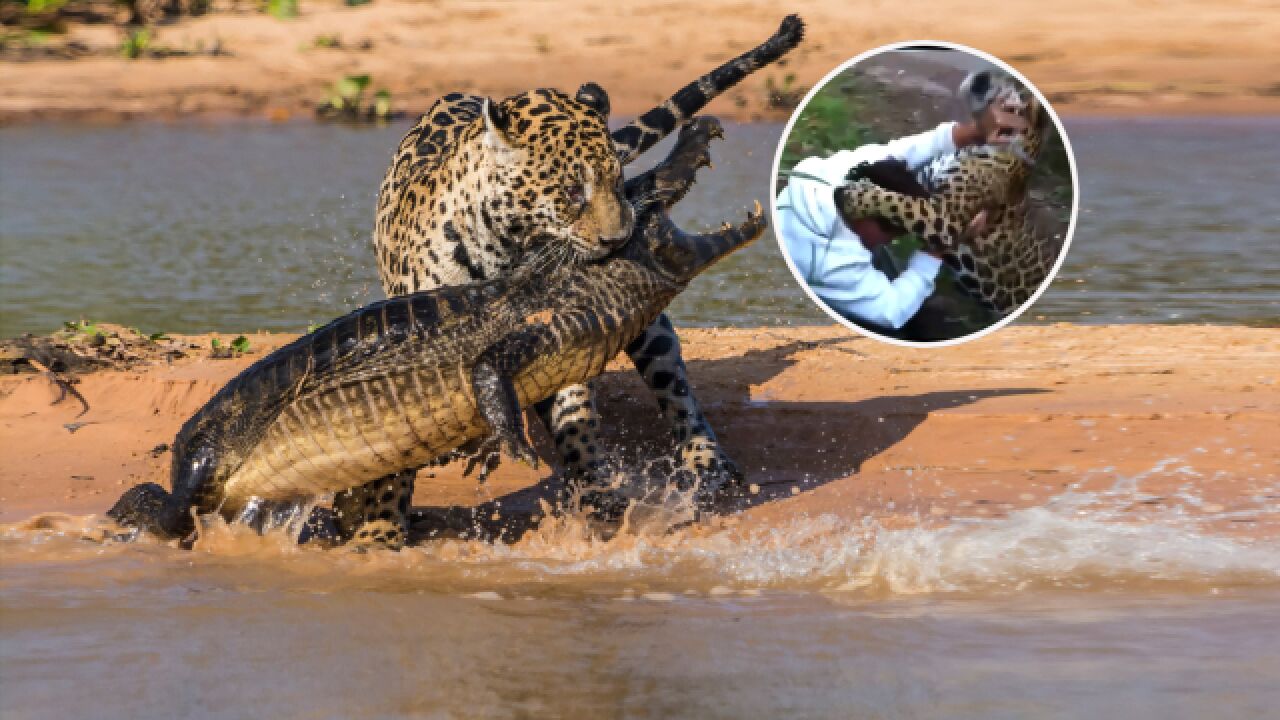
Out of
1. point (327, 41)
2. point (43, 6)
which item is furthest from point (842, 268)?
point (43, 6)

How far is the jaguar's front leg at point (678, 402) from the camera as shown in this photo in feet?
21.8

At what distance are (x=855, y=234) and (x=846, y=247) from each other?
0.09 meters

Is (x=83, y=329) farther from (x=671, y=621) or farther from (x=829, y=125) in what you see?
(x=671, y=621)

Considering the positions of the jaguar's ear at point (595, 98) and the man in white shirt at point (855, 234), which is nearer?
the jaguar's ear at point (595, 98)

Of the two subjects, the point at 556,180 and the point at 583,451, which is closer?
the point at 556,180

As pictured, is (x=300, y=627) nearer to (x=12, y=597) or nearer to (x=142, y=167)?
(x=12, y=597)

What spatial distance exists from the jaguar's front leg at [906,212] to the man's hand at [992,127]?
0.99 ft

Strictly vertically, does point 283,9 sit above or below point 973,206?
below

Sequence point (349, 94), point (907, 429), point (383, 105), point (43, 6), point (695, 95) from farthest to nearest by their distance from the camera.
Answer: point (43, 6) → point (349, 94) → point (383, 105) → point (695, 95) → point (907, 429)

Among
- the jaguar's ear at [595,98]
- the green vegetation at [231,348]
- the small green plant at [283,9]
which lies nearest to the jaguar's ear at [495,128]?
the jaguar's ear at [595,98]

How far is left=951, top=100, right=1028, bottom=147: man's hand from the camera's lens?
21.5 feet

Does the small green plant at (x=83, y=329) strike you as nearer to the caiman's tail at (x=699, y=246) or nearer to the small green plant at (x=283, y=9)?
the caiman's tail at (x=699, y=246)

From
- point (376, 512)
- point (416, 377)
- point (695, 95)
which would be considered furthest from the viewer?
point (695, 95)

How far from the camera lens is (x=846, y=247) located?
651 centimetres
